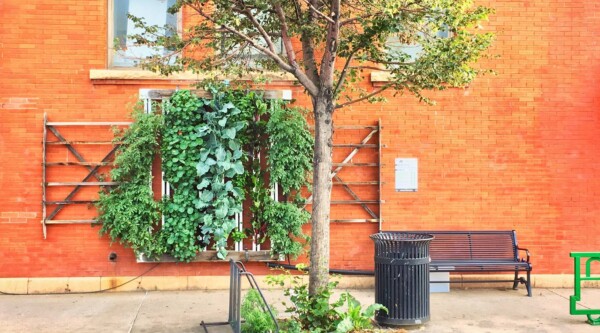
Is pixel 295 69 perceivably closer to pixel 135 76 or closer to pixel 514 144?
pixel 135 76

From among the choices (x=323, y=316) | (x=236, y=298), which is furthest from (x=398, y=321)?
(x=236, y=298)

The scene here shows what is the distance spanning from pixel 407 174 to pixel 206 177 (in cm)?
331

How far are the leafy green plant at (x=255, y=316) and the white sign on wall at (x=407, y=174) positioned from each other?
401cm

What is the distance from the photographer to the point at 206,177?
9.95 metres

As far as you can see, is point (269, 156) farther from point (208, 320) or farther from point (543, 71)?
point (543, 71)

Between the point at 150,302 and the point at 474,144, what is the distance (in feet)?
19.0

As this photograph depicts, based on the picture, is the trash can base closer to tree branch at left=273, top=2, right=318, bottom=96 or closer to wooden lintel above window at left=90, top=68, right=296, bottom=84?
tree branch at left=273, top=2, right=318, bottom=96

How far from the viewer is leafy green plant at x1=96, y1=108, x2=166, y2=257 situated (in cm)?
968

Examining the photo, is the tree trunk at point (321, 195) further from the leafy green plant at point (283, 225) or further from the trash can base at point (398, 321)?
the leafy green plant at point (283, 225)

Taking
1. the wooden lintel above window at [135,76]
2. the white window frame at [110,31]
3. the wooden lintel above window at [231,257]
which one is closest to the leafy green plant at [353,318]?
the wooden lintel above window at [231,257]

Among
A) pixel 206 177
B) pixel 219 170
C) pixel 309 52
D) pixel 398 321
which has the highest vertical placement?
pixel 309 52

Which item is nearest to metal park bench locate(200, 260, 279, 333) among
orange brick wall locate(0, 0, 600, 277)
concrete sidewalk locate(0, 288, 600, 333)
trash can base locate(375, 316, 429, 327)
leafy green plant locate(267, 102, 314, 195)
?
concrete sidewalk locate(0, 288, 600, 333)

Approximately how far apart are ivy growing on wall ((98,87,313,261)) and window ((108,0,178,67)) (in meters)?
1.13

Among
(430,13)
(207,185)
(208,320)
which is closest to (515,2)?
(430,13)
